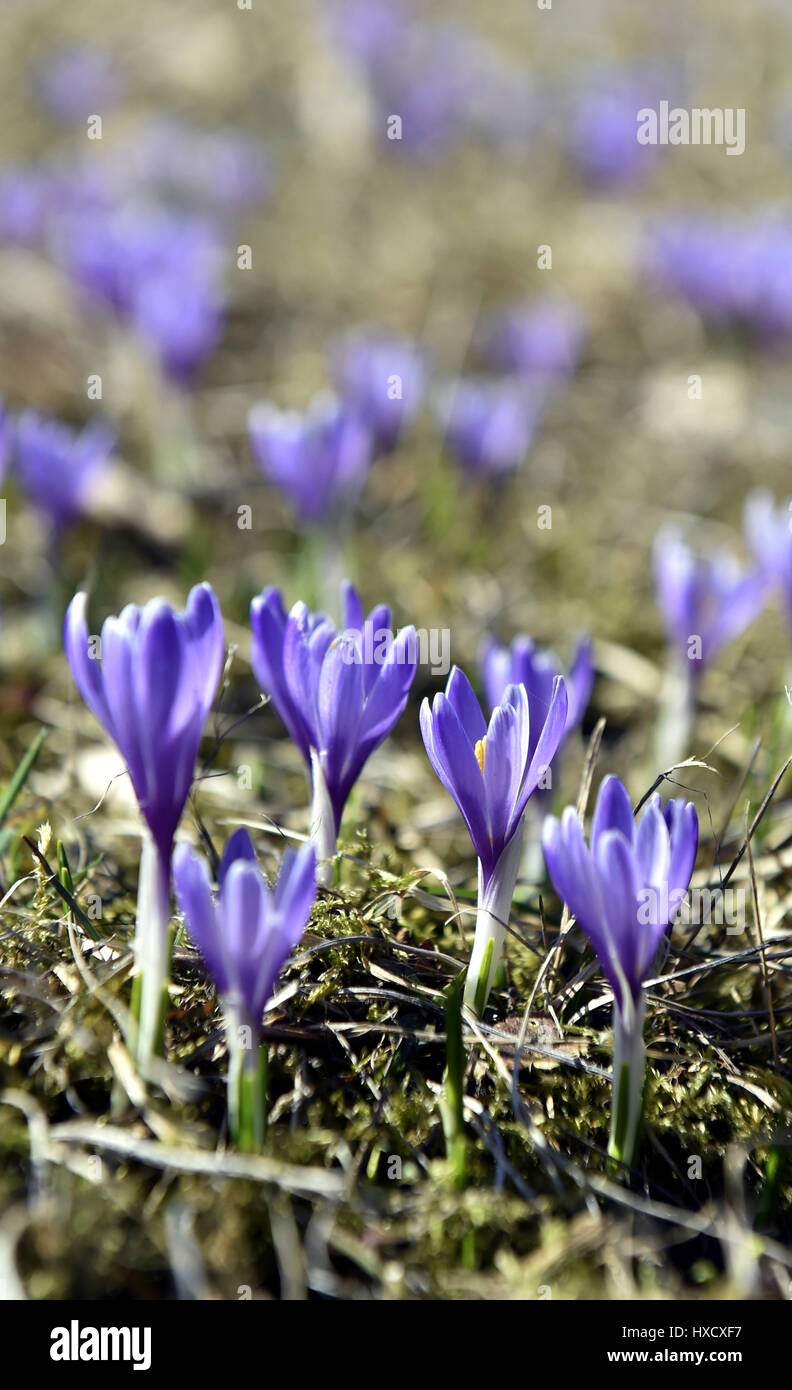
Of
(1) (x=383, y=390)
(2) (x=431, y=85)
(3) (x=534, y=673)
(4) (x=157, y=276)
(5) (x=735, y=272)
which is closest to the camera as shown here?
(3) (x=534, y=673)

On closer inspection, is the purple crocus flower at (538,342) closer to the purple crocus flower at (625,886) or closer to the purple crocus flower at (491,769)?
the purple crocus flower at (491,769)

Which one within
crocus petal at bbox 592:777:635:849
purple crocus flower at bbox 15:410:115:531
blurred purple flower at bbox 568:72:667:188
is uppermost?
blurred purple flower at bbox 568:72:667:188

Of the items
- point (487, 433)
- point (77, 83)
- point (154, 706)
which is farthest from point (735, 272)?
point (77, 83)

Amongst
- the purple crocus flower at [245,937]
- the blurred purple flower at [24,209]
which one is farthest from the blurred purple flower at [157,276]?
the purple crocus flower at [245,937]

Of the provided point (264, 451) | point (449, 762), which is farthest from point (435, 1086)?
point (264, 451)

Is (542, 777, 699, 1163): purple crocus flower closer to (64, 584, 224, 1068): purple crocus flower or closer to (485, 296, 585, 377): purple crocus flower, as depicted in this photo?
(64, 584, 224, 1068): purple crocus flower

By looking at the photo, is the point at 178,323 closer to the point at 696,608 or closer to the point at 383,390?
the point at 383,390

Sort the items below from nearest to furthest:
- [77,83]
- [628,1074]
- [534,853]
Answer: [628,1074] → [534,853] → [77,83]

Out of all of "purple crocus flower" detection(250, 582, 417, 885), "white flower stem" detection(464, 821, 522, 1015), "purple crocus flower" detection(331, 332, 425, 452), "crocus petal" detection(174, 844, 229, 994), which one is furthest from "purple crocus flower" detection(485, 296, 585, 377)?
"crocus petal" detection(174, 844, 229, 994)
